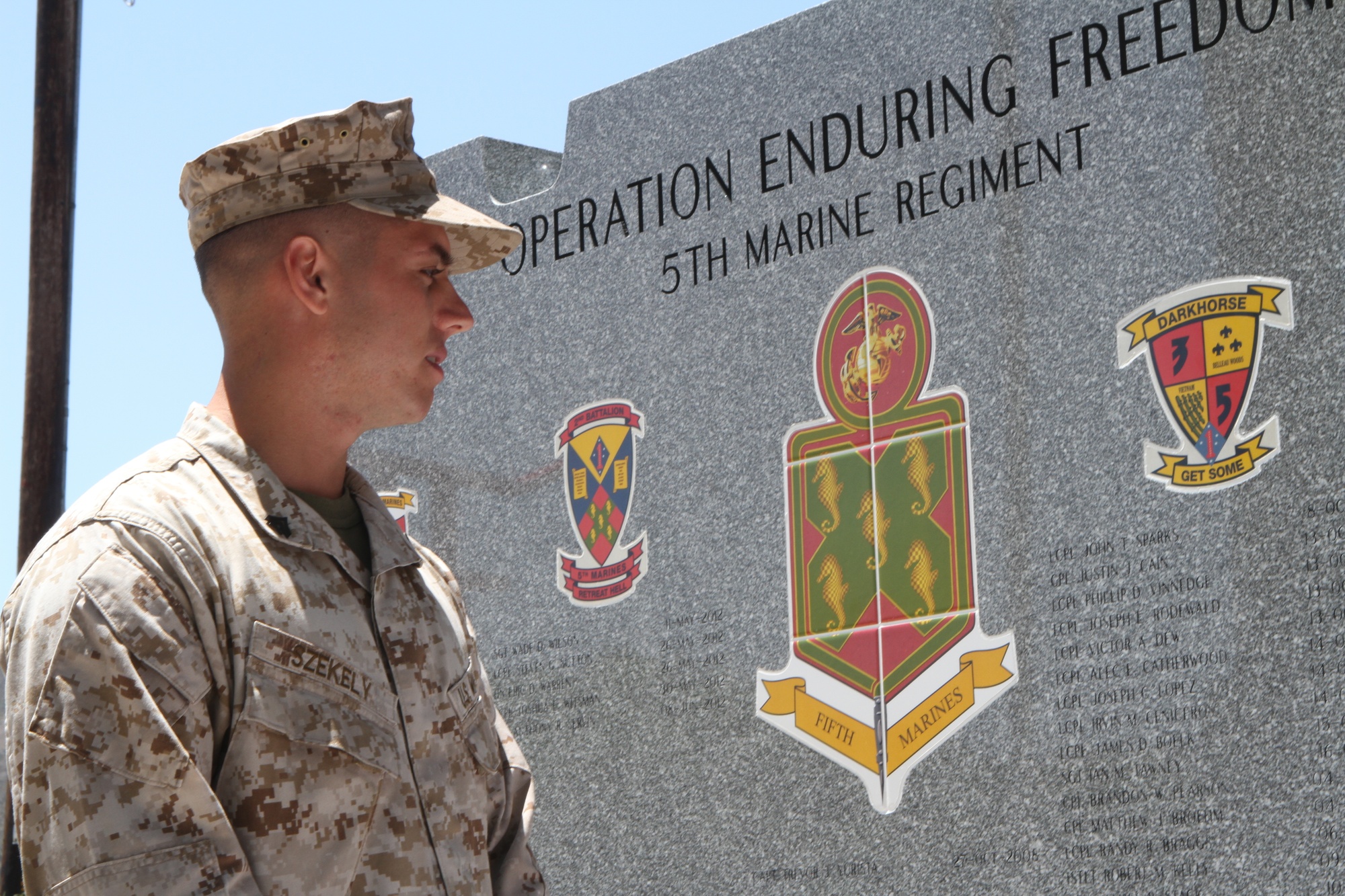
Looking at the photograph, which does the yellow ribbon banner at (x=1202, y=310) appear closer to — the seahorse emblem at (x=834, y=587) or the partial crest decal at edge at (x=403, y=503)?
the seahorse emblem at (x=834, y=587)

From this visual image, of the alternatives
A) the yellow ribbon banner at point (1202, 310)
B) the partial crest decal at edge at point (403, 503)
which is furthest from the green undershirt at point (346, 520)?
the partial crest decal at edge at point (403, 503)

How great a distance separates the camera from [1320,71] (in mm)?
3656

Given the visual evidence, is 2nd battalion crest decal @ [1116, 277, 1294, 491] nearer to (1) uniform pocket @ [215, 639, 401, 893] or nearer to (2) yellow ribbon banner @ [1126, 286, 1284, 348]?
(2) yellow ribbon banner @ [1126, 286, 1284, 348]

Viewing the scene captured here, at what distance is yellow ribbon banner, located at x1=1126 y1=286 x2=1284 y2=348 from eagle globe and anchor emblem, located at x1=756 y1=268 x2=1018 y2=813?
0.52 meters

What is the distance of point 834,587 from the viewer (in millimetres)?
4367

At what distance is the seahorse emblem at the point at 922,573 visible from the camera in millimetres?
4164

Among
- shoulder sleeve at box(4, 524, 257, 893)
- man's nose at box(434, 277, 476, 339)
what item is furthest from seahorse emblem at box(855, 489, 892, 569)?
shoulder sleeve at box(4, 524, 257, 893)

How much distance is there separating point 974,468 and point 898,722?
689 millimetres

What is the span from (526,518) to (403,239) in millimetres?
3367

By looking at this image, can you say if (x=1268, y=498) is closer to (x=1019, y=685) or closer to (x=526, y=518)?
(x=1019, y=685)

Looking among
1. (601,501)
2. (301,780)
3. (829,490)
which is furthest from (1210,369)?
(301,780)

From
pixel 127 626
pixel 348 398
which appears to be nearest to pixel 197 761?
pixel 127 626

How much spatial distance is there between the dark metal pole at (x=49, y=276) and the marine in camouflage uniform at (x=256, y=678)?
405cm

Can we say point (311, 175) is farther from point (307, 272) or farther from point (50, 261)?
point (50, 261)
